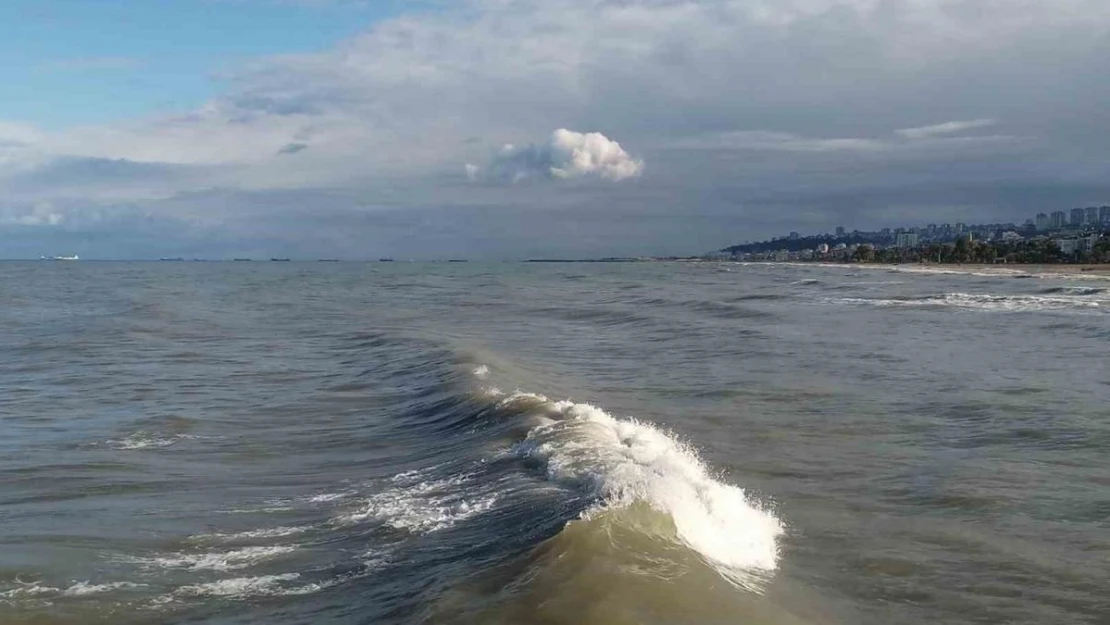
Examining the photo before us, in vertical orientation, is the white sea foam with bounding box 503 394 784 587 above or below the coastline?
below

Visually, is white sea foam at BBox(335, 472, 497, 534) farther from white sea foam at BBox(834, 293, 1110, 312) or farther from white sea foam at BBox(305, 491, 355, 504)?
white sea foam at BBox(834, 293, 1110, 312)

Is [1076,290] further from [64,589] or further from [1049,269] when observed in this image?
[64,589]

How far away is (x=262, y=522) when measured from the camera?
1066 centimetres

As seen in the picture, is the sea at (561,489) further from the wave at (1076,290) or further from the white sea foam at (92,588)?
the wave at (1076,290)

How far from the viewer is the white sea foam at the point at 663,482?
374 inches

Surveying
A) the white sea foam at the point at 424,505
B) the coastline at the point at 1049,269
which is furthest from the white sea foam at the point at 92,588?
the coastline at the point at 1049,269

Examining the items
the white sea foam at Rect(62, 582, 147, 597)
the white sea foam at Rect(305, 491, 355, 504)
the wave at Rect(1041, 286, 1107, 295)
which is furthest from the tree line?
the white sea foam at Rect(62, 582, 147, 597)

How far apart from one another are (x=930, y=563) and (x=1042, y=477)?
426cm

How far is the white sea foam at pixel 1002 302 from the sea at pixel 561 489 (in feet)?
68.9

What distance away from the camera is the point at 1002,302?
50.5m

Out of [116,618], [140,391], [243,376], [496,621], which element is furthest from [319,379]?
[496,621]

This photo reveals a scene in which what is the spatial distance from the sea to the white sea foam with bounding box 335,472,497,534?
0.05 meters

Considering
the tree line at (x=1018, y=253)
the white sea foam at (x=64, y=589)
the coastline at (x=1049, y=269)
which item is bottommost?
the white sea foam at (x=64, y=589)

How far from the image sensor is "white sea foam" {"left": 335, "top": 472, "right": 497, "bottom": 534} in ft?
34.3
